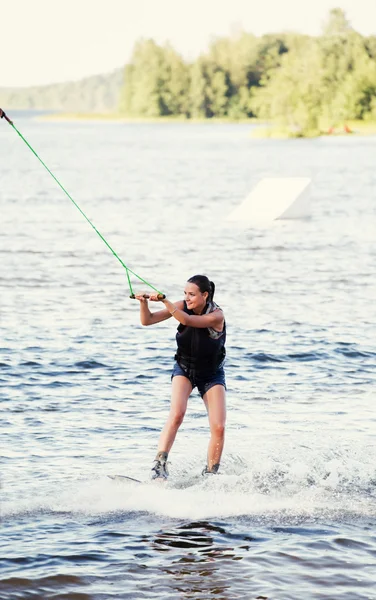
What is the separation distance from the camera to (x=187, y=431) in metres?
11.5

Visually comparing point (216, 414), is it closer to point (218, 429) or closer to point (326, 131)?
point (218, 429)

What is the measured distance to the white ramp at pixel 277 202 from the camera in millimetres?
34625

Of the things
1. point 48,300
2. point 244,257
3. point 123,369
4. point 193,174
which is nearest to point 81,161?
Answer: point 193,174

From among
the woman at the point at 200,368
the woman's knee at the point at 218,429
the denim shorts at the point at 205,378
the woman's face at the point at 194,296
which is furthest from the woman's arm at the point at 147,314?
the woman's knee at the point at 218,429

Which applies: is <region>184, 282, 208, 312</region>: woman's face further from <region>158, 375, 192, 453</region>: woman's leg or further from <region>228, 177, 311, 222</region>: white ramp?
<region>228, 177, 311, 222</region>: white ramp

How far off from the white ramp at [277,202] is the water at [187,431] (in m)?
6.15

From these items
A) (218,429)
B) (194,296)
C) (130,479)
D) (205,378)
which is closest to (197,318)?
(194,296)

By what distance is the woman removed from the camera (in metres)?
8.99

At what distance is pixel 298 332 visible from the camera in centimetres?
1653

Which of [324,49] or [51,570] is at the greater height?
[324,49]

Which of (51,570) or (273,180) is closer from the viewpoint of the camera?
(51,570)

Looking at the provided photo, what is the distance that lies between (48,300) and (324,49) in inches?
6699

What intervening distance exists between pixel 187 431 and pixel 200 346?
8.41 feet

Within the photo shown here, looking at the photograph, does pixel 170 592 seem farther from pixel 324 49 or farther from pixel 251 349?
pixel 324 49
